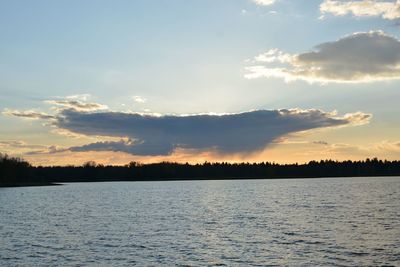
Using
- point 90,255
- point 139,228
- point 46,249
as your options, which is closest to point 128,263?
point 90,255

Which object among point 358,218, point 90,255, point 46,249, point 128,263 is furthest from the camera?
point 358,218

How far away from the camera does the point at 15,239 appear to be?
5150 cm

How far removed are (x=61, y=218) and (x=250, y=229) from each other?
33426mm

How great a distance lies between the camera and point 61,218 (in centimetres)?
7669

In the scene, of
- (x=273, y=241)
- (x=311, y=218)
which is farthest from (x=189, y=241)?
(x=311, y=218)

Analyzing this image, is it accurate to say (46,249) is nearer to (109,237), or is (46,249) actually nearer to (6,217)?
(109,237)

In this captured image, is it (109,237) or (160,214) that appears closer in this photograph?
(109,237)

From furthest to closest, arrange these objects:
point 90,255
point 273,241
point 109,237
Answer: point 109,237 → point 273,241 → point 90,255

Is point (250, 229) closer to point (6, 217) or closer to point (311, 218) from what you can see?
point (311, 218)

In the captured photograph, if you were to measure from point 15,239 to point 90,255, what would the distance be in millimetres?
14502

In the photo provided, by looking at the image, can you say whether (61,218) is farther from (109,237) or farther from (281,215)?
(281,215)

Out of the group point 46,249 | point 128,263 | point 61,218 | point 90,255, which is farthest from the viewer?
point 61,218

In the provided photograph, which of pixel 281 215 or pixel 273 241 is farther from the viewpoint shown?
pixel 281 215

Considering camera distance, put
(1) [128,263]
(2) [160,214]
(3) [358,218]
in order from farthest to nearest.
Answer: (2) [160,214], (3) [358,218], (1) [128,263]
